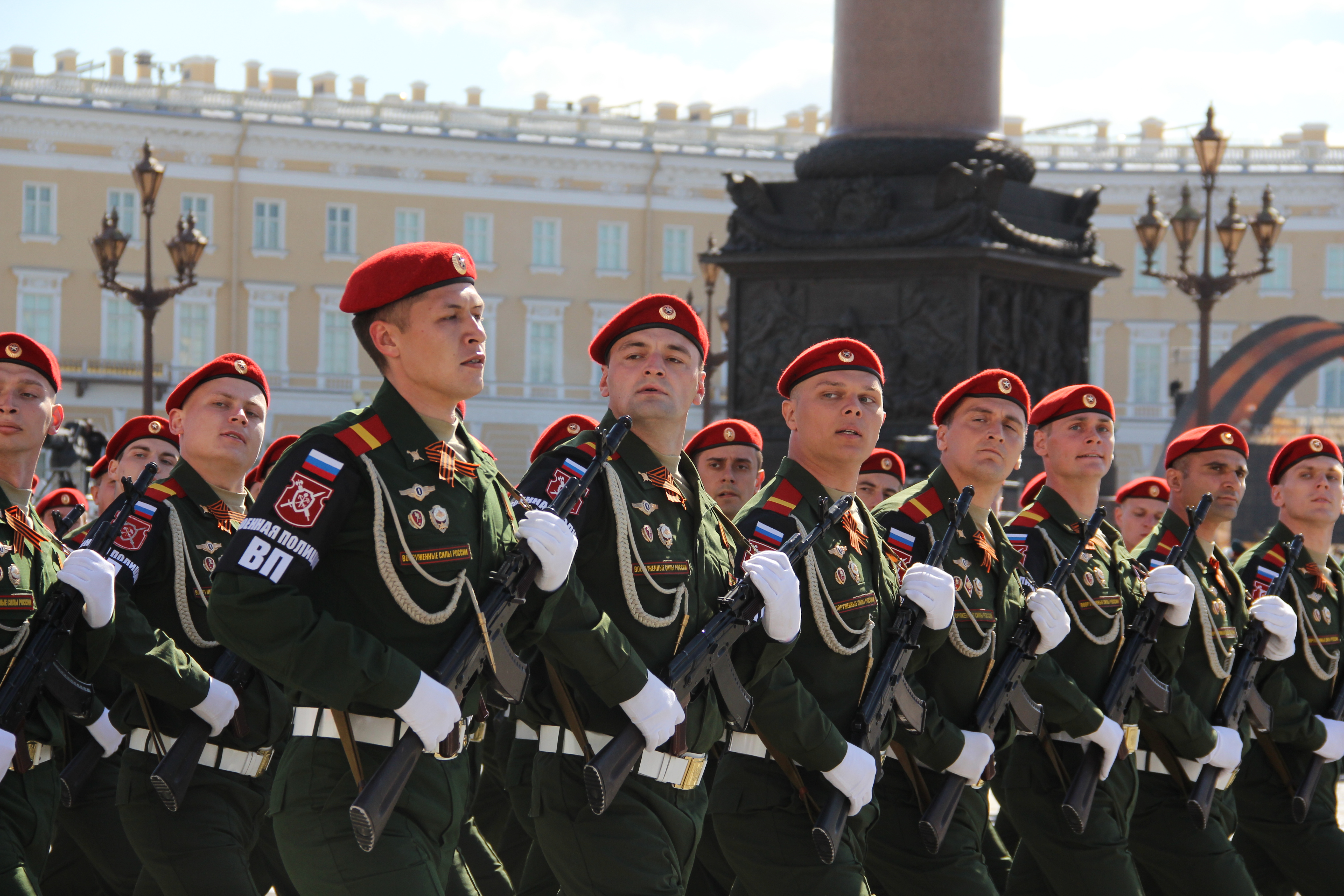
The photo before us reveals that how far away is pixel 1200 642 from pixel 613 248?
36.2 meters

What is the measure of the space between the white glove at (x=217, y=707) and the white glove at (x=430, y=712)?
4.54 ft

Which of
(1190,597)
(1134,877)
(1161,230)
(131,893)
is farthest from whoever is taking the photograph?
(1161,230)

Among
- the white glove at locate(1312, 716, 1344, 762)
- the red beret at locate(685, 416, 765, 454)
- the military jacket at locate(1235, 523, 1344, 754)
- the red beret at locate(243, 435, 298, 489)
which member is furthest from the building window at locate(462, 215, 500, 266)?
the white glove at locate(1312, 716, 1344, 762)

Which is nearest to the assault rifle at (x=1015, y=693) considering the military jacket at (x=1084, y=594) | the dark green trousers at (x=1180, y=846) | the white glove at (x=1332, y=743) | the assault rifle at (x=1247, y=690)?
the military jacket at (x=1084, y=594)

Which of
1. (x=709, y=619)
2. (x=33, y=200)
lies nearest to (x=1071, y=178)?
(x=33, y=200)

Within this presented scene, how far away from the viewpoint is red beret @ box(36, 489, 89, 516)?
725 centimetres

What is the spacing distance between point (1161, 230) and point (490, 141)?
25301 millimetres

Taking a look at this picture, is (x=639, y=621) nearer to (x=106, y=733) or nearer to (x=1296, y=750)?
(x=106, y=733)

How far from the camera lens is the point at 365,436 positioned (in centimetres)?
351

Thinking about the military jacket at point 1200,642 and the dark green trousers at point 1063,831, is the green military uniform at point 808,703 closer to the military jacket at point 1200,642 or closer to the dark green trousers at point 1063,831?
the dark green trousers at point 1063,831

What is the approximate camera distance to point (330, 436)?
347cm

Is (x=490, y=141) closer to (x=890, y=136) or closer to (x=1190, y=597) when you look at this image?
(x=890, y=136)

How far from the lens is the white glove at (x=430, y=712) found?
10.8ft

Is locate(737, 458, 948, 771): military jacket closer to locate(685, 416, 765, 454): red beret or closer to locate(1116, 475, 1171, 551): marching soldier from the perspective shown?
locate(685, 416, 765, 454): red beret
